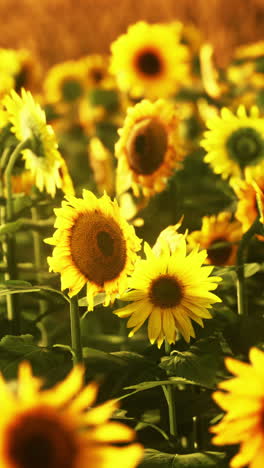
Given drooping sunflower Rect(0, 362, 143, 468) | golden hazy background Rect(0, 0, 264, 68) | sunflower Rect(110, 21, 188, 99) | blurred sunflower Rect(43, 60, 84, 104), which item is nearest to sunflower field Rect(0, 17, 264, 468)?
drooping sunflower Rect(0, 362, 143, 468)

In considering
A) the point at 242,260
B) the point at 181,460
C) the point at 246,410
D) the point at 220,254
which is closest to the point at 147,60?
the point at 220,254

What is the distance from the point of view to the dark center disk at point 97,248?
2.44ft

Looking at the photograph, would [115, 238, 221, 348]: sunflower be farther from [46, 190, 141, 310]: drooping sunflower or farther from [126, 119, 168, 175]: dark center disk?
[126, 119, 168, 175]: dark center disk

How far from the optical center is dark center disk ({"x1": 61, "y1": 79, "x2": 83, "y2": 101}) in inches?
91.9

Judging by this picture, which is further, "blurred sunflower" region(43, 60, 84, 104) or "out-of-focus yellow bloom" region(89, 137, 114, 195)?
"blurred sunflower" region(43, 60, 84, 104)

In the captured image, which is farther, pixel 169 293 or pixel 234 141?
pixel 234 141

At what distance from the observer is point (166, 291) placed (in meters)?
0.77

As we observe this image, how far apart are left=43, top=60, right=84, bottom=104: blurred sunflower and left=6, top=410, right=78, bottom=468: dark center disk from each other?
198cm

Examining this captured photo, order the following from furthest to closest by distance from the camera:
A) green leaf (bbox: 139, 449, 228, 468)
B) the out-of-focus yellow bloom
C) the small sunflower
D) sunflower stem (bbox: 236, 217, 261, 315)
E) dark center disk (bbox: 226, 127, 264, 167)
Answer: the out-of-focus yellow bloom, dark center disk (bbox: 226, 127, 264, 167), the small sunflower, sunflower stem (bbox: 236, 217, 261, 315), green leaf (bbox: 139, 449, 228, 468)

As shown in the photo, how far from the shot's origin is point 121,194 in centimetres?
112

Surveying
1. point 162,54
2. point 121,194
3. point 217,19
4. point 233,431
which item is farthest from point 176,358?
point 217,19

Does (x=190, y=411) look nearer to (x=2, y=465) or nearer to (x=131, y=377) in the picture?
(x=131, y=377)

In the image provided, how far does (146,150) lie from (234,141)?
5.7 inches

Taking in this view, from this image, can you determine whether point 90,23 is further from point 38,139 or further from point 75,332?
point 75,332
